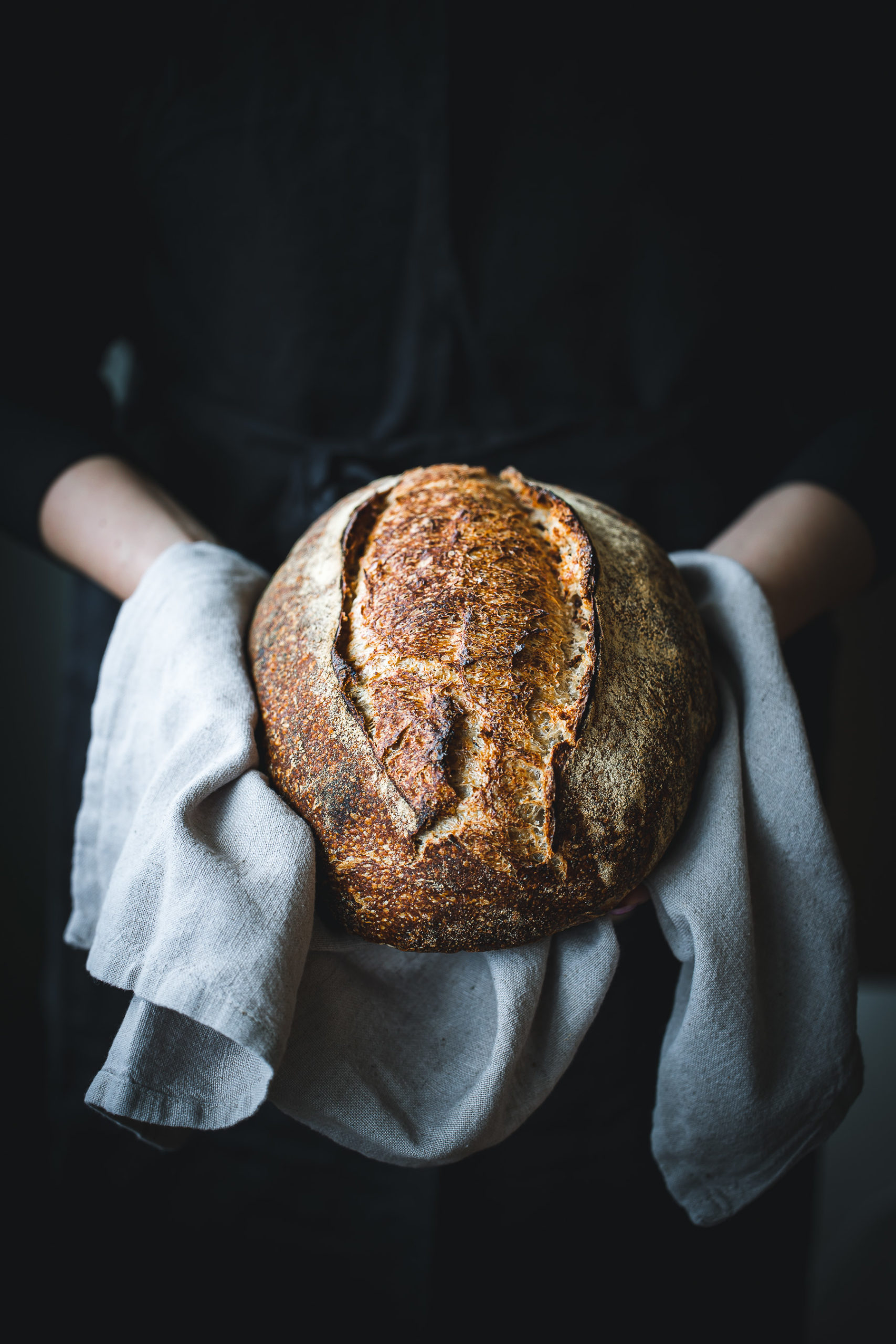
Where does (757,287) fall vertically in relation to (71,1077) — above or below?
above

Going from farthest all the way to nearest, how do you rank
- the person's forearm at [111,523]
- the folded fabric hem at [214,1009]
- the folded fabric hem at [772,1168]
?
the person's forearm at [111,523] → the folded fabric hem at [772,1168] → the folded fabric hem at [214,1009]

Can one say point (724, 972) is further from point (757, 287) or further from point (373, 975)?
point (757, 287)

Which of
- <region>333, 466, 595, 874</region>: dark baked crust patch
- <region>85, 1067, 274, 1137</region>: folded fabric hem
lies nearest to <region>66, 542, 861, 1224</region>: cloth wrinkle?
<region>85, 1067, 274, 1137</region>: folded fabric hem

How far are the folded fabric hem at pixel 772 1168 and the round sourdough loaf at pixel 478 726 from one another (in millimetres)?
332

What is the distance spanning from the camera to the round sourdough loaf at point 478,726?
0.60 meters

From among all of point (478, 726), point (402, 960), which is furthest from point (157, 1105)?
point (478, 726)

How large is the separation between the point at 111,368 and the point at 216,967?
1.70 m

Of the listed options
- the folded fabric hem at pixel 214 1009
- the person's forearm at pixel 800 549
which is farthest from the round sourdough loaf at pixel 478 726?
the person's forearm at pixel 800 549

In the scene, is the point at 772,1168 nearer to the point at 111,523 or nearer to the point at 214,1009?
the point at 214,1009

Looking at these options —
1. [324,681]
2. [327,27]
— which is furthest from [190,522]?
[327,27]

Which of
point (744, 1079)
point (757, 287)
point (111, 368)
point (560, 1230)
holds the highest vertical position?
point (757, 287)

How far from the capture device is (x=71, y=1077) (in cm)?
119

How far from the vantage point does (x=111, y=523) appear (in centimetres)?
91

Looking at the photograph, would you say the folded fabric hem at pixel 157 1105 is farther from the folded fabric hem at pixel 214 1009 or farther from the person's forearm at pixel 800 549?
the person's forearm at pixel 800 549
